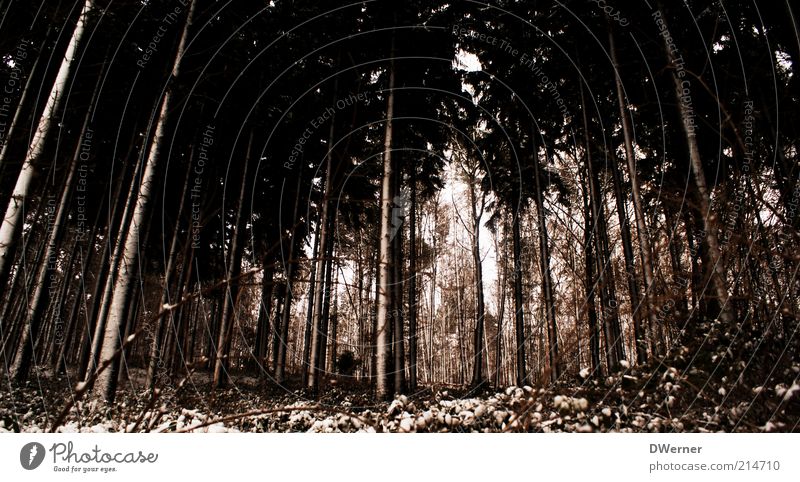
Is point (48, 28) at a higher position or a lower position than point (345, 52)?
lower

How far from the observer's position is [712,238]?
401 cm

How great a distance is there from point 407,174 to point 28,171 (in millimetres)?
11040

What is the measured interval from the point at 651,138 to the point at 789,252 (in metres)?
8.46

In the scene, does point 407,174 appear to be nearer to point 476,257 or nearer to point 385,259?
point 476,257

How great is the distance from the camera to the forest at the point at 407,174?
3283 mm

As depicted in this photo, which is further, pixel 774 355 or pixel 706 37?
pixel 706 37

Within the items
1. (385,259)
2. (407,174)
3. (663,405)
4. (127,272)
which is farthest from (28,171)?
(407,174)

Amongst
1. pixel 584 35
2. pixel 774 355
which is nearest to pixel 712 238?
pixel 774 355

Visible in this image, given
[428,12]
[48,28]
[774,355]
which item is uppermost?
[428,12]


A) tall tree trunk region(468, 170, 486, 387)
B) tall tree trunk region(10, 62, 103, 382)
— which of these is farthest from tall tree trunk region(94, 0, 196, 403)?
tall tree trunk region(468, 170, 486, 387)

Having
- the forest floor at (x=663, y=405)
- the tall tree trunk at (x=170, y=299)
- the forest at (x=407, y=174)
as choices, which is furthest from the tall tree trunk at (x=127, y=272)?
the forest floor at (x=663, y=405)

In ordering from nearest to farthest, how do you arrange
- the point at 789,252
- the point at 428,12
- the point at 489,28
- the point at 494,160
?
the point at 789,252 < the point at 428,12 < the point at 489,28 < the point at 494,160

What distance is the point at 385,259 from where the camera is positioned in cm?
735
